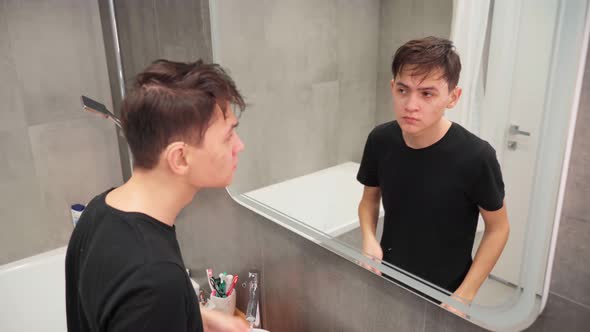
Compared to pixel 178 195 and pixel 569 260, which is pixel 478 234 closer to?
pixel 569 260

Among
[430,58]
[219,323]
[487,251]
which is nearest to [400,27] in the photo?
[430,58]

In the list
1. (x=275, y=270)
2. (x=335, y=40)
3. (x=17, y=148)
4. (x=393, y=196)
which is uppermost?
(x=335, y=40)

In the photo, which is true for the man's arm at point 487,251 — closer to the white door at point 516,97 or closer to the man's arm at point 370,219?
the white door at point 516,97

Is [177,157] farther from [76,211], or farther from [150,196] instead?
[76,211]

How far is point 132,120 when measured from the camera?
0.77 meters

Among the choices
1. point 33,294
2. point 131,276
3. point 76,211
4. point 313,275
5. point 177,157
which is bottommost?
point 33,294

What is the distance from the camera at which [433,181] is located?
32.8 inches

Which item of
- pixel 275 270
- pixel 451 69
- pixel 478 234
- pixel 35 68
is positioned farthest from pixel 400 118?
pixel 35 68

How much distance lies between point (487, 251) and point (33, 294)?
165 centimetres

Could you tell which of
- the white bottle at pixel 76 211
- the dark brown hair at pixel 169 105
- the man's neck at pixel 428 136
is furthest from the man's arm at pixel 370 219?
the white bottle at pixel 76 211

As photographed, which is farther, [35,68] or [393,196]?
[35,68]

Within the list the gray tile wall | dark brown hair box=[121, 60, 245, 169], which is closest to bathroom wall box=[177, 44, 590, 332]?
the gray tile wall

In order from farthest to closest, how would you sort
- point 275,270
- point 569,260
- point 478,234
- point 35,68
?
point 35,68 < point 275,270 < point 478,234 < point 569,260

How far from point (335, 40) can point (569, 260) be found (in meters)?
0.63
